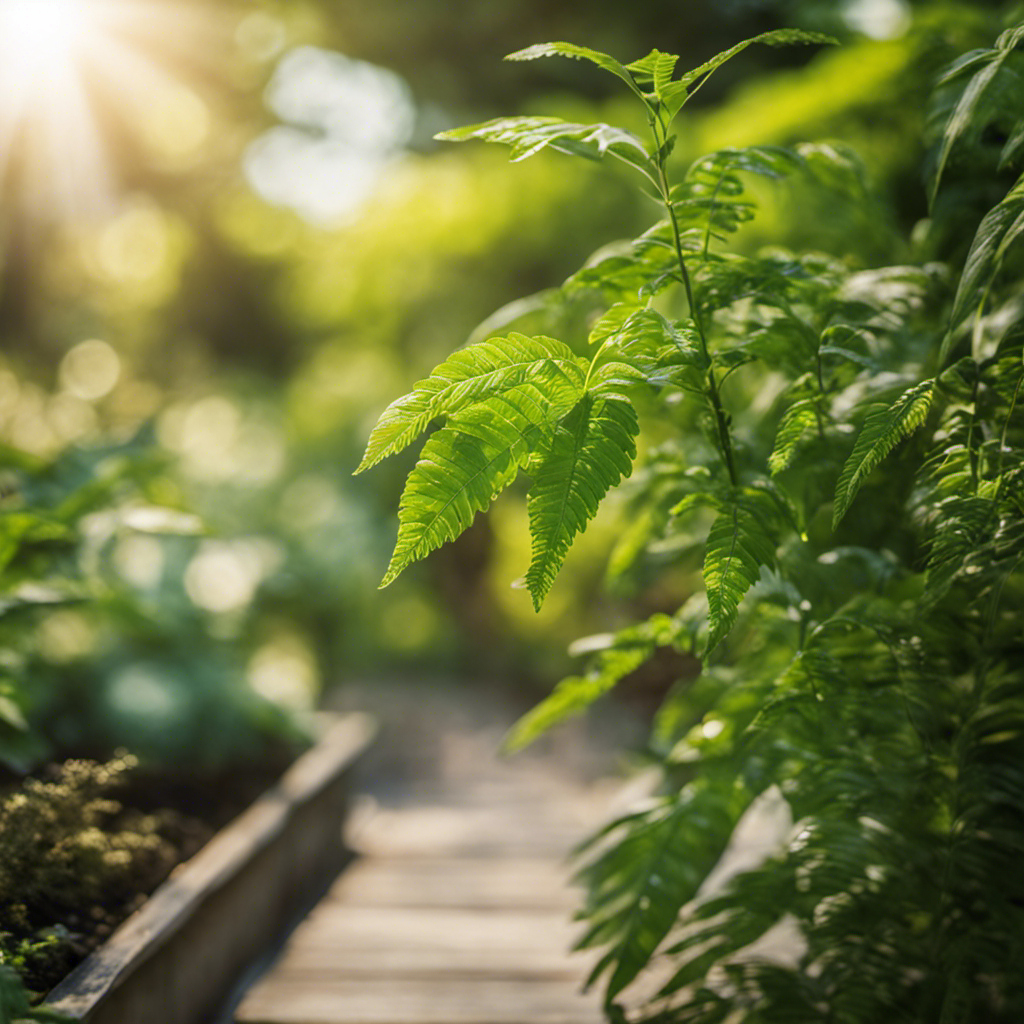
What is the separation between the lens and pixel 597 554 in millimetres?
4723

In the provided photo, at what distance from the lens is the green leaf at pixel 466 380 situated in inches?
32.8

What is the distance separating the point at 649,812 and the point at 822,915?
304 mm

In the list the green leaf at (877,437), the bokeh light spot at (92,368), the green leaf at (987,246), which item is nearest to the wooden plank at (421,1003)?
the green leaf at (877,437)

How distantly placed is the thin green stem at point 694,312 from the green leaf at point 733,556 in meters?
0.06

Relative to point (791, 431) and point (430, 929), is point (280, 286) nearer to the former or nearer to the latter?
point (430, 929)

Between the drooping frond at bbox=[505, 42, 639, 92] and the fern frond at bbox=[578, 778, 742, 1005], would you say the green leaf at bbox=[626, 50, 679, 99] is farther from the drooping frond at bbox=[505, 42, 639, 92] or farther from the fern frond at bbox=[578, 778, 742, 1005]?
the fern frond at bbox=[578, 778, 742, 1005]

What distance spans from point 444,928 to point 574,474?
1.82 m

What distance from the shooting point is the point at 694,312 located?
1.02 metres

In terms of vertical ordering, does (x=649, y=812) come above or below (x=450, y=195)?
below

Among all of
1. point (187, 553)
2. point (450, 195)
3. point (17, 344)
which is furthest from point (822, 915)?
point (17, 344)

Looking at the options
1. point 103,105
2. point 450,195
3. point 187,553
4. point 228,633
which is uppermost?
point 103,105

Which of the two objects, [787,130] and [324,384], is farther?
[324,384]

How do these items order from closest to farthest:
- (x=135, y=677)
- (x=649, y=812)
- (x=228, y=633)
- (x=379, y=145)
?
(x=649, y=812), (x=135, y=677), (x=228, y=633), (x=379, y=145)

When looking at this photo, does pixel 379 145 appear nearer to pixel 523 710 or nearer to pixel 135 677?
pixel 523 710
